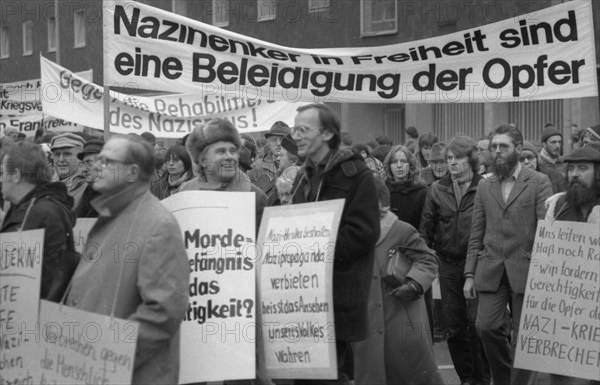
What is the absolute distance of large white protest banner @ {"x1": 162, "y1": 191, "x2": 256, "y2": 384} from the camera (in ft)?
21.3

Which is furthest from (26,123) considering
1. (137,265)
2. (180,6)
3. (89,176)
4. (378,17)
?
(180,6)

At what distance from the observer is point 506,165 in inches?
368

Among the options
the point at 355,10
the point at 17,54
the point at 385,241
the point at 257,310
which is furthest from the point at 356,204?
the point at 17,54

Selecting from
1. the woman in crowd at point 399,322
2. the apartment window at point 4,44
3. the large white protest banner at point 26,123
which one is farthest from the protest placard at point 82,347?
the apartment window at point 4,44

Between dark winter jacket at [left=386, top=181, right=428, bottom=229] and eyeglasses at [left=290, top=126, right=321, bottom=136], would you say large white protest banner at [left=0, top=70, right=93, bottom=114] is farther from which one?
eyeglasses at [left=290, top=126, right=321, bottom=136]

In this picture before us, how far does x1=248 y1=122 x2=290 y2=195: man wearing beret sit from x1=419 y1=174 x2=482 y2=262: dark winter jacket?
1.40 m

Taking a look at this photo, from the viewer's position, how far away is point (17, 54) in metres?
50.7

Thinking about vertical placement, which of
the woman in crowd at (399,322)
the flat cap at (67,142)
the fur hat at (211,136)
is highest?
the flat cap at (67,142)

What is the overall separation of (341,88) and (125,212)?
514 cm

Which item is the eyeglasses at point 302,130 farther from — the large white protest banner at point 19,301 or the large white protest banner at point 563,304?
the large white protest banner at point 563,304

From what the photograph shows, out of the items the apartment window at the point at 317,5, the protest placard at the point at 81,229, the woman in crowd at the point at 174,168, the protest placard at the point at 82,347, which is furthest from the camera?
the apartment window at the point at 317,5

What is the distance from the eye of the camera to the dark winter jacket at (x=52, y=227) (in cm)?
652

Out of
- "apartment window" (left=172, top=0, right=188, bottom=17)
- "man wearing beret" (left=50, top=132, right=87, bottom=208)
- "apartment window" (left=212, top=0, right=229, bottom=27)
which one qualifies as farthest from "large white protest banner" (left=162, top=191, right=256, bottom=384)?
"apartment window" (left=172, top=0, right=188, bottom=17)

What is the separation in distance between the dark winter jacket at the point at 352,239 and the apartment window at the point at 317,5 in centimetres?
2498
